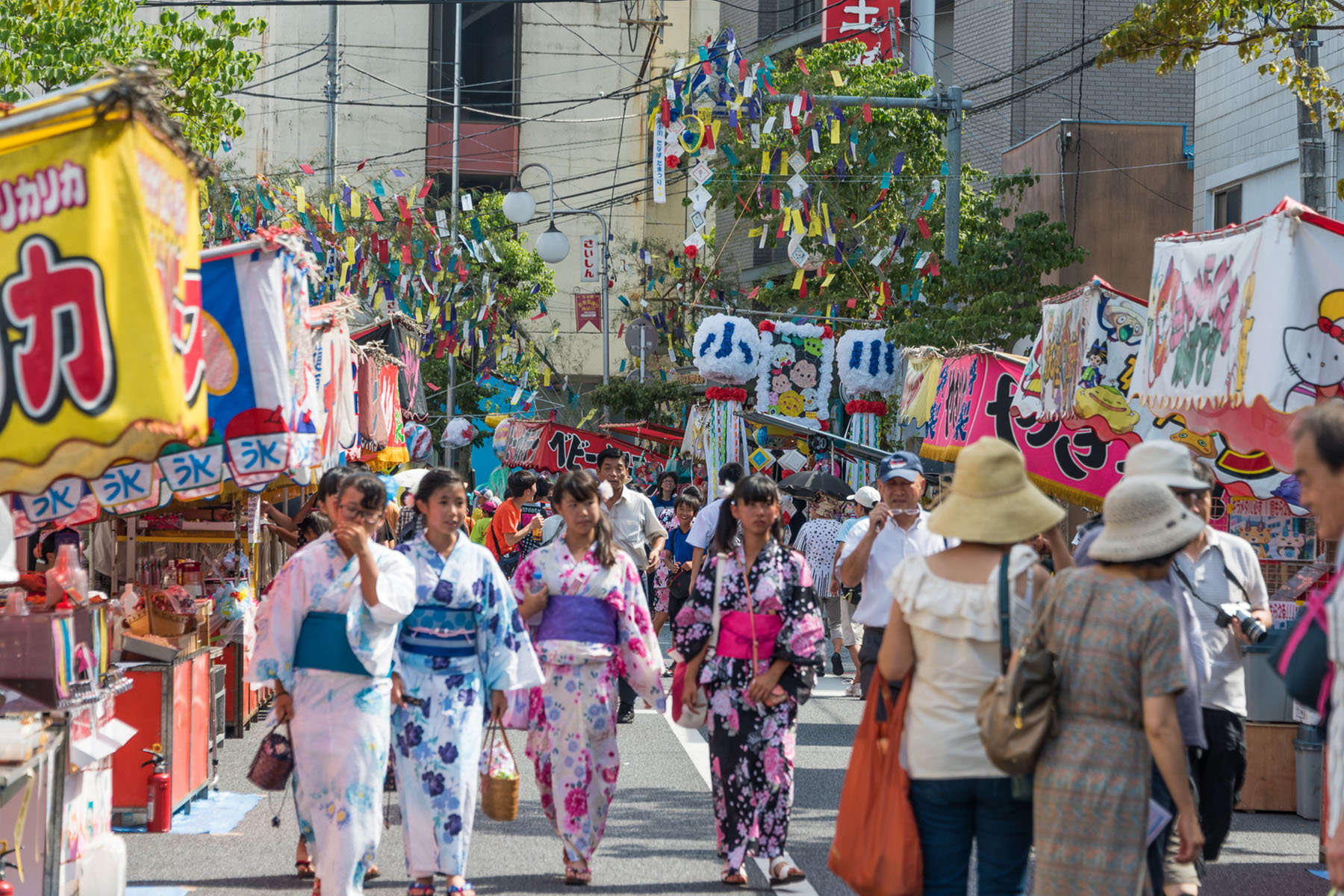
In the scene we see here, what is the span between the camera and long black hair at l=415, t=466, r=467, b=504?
20.9 feet

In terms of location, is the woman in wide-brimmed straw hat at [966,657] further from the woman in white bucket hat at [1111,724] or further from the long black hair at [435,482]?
the long black hair at [435,482]

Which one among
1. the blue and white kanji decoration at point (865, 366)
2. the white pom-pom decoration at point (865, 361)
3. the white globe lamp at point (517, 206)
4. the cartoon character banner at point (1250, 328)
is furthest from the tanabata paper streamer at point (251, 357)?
the white globe lamp at point (517, 206)

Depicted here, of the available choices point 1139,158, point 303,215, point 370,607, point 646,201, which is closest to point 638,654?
point 370,607

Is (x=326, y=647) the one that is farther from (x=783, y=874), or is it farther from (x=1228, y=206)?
(x=1228, y=206)

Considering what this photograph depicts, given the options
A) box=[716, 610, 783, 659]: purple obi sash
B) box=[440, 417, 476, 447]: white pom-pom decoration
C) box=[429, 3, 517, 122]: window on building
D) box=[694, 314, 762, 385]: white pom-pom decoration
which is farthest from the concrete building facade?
box=[429, 3, 517, 122]: window on building

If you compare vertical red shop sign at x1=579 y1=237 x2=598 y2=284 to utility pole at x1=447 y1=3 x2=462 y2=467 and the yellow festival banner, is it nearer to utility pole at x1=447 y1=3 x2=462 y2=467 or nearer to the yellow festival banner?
utility pole at x1=447 y1=3 x2=462 y2=467

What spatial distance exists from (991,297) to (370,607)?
1241 cm

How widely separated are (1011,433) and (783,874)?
6450 millimetres

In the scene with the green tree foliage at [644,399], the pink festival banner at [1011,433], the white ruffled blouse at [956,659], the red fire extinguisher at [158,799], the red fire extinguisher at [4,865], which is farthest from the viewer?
the green tree foliage at [644,399]

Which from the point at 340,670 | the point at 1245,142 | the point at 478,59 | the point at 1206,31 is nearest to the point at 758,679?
the point at 340,670

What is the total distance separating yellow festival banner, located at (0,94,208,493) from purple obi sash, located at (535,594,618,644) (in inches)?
115

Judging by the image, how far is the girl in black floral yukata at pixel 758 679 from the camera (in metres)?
6.56

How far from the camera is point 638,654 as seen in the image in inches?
273

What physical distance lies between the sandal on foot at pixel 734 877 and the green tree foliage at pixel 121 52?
9.28 meters
